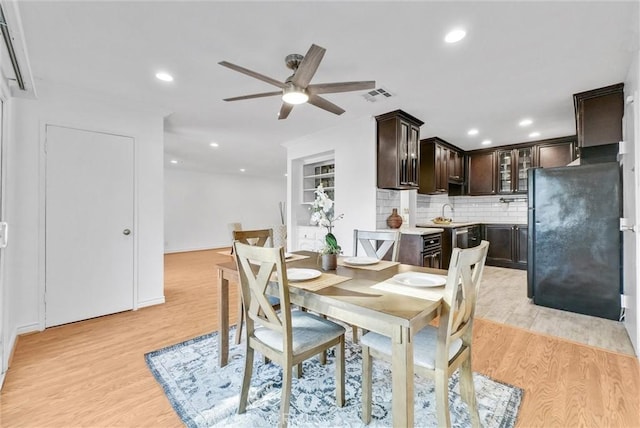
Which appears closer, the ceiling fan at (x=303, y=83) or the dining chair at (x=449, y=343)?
the dining chair at (x=449, y=343)

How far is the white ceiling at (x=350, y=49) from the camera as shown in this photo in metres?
1.72

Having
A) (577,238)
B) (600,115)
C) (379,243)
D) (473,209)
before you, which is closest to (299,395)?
(379,243)

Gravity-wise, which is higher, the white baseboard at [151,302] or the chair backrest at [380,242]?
the chair backrest at [380,242]

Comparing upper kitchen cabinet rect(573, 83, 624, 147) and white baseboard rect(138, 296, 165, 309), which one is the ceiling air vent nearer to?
upper kitchen cabinet rect(573, 83, 624, 147)

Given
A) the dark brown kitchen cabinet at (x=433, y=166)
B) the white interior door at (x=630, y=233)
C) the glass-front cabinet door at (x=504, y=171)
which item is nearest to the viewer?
the white interior door at (x=630, y=233)

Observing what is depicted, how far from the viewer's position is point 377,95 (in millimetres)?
2982

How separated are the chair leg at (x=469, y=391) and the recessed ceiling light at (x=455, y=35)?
2052 mm

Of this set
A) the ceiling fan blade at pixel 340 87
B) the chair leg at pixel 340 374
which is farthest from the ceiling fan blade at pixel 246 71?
the chair leg at pixel 340 374

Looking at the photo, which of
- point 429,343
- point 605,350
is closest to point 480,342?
point 605,350

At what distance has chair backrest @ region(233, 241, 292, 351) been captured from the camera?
1343 millimetres

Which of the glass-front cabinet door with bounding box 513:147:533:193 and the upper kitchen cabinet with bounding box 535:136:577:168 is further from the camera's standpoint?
the glass-front cabinet door with bounding box 513:147:533:193

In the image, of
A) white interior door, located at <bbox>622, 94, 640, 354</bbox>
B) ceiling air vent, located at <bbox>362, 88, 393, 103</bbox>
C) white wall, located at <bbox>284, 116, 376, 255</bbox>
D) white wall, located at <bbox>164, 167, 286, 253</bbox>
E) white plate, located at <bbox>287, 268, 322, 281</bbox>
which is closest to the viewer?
white plate, located at <bbox>287, 268, 322, 281</bbox>

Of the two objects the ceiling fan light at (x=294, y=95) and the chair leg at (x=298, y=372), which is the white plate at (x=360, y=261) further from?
the ceiling fan light at (x=294, y=95)

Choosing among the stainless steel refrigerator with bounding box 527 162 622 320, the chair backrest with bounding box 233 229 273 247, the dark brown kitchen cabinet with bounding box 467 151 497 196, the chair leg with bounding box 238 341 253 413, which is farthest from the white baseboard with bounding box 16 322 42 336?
the dark brown kitchen cabinet with bounding box 467 151 497 196
